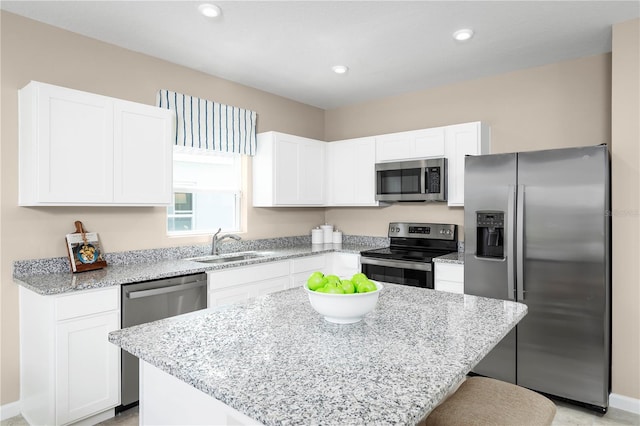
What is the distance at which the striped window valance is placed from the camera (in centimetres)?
339

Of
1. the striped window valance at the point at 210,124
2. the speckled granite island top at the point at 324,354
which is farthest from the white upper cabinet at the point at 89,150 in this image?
the speckled granite island top at the point at 324,354

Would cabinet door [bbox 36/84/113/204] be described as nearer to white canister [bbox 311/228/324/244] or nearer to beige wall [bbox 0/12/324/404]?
beige wall [bbox 0/12/324/404]

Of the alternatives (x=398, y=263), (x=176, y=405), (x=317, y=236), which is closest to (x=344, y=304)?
(x=176, y=405)

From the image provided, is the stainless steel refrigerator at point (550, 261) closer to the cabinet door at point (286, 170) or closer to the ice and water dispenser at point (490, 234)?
the ice and water dispenser at point (490, 234)

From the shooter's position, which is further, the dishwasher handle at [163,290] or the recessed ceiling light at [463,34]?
the recessed ceiling light at [463,34]

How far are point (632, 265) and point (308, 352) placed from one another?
2564mm

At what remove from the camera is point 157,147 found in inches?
115

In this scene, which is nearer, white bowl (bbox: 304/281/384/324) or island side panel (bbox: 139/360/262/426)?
island side panel (bbox: 139/360/262/426)

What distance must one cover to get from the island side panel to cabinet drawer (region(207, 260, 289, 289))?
1577 millimetres

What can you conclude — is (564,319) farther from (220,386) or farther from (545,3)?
(220,386)

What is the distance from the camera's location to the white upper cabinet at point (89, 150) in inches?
94.3

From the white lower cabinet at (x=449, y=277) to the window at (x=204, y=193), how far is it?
2.03 metres

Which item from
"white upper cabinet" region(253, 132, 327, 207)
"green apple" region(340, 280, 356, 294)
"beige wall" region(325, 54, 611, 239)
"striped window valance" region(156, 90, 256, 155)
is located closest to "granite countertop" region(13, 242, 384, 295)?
"white upper cabinet" region(253, 132, 327, 207)

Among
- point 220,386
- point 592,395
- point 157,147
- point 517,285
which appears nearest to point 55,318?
point 157,147
